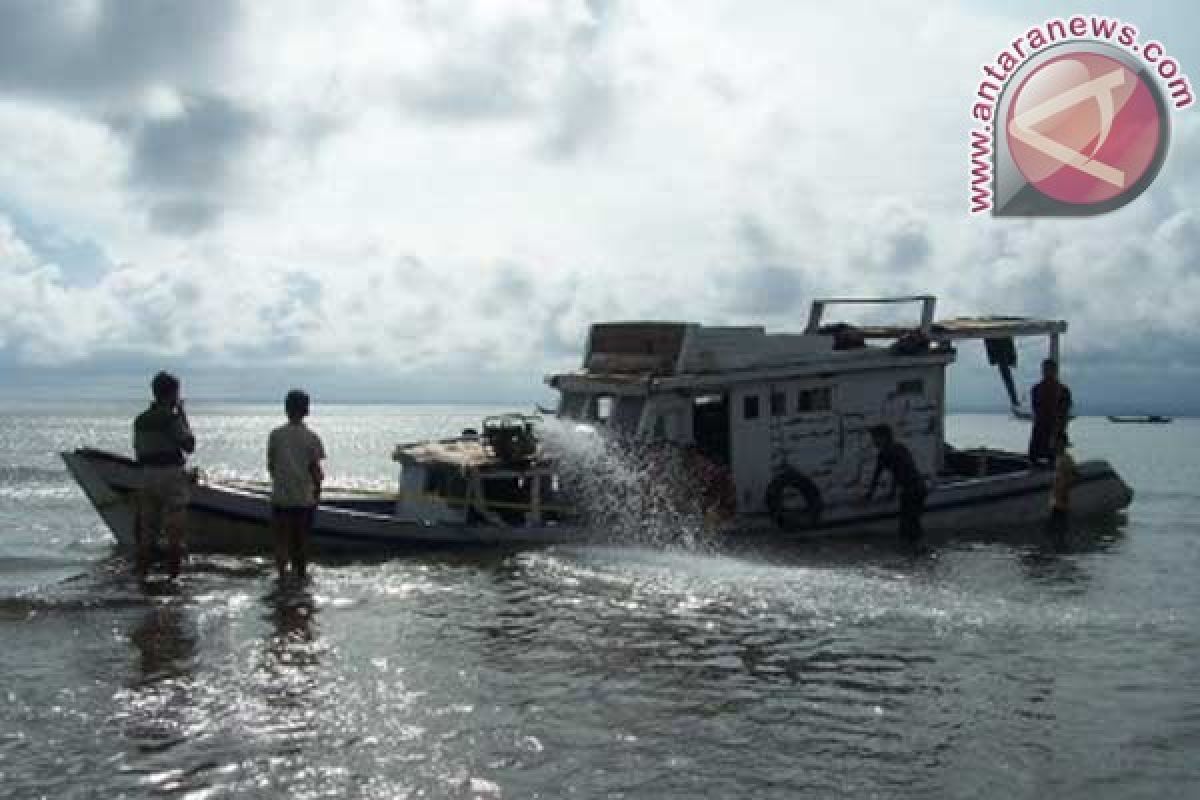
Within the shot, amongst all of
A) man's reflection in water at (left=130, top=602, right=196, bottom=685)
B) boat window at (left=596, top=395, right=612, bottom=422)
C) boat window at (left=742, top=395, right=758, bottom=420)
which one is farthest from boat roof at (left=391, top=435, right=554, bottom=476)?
man's reflection in water at (left=130, top=602, right=196, bottom=685)

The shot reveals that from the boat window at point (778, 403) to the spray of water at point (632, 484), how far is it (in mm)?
2175

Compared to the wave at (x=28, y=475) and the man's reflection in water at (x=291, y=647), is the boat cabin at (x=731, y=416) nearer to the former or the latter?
the man's reflection in water at (x=291, y=647)

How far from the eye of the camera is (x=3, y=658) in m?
10.6

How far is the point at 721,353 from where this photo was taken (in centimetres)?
1989

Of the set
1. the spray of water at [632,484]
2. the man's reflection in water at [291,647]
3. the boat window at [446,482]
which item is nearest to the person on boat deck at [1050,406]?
the spray of water at [632,484]

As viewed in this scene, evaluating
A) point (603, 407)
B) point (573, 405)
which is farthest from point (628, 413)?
point (573, 405)

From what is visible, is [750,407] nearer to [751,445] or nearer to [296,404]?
[751,445]

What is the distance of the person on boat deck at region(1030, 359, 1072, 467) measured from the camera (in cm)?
2359

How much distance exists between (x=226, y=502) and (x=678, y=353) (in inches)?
301

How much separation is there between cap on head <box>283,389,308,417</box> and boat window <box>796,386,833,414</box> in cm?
934

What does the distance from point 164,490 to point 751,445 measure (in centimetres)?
983

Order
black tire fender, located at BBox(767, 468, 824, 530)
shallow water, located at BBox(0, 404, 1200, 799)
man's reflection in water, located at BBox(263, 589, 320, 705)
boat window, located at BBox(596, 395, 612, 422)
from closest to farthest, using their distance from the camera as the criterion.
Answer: shallow water, located at BBox(0, 404, 1200, 799)
man's reflection in water, located at BBox(263, 589, 320, 705)
black tire fender, located at BBox(767, 468, 824, 530)
boat window, located at BBox(596, 395, 612, 422)

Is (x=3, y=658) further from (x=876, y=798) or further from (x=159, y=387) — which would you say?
(x=876, y=798)

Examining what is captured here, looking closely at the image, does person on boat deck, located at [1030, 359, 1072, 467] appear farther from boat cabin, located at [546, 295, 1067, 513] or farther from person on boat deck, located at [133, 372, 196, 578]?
person on boat deck, located at [133, 372, 196, 578]
